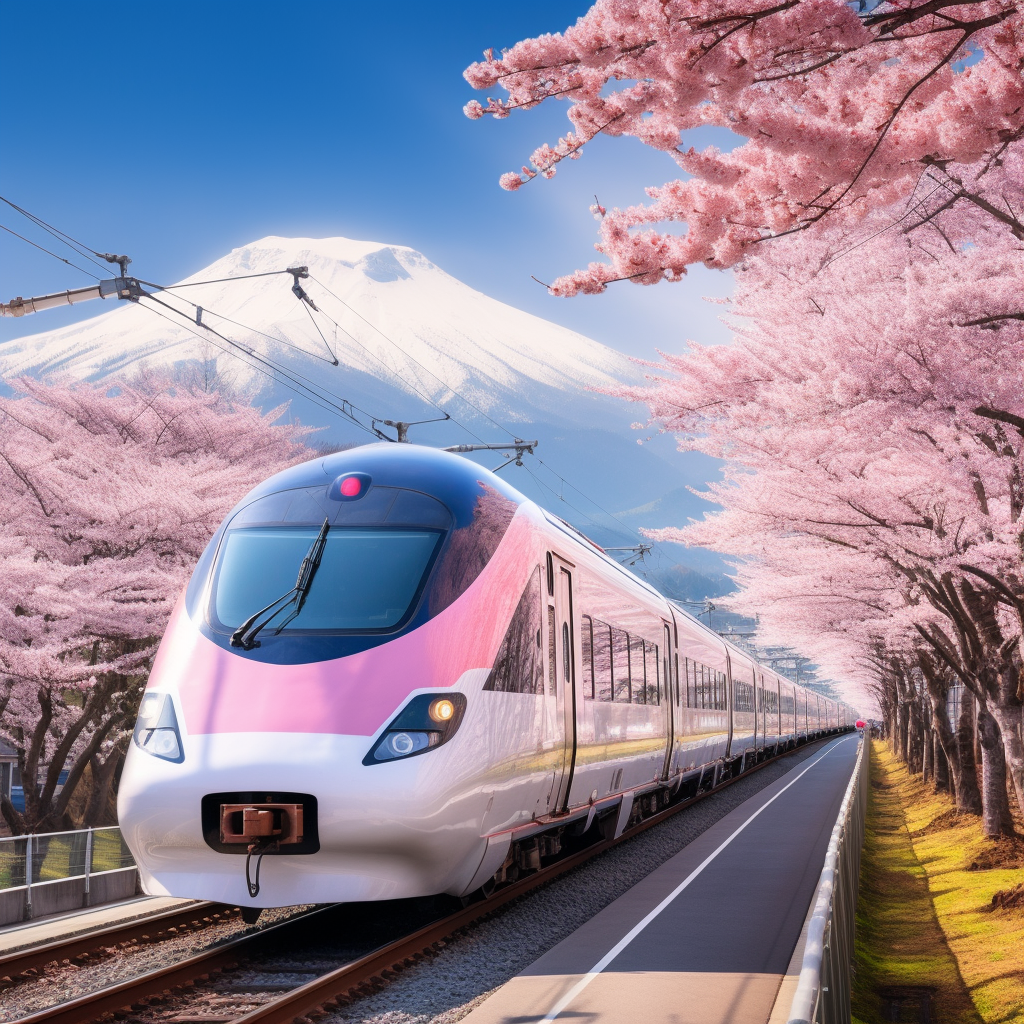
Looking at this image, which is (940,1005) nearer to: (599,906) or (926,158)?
(599,906)

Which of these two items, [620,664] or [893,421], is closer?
[893,421]

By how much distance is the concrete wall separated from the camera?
10.1 meters

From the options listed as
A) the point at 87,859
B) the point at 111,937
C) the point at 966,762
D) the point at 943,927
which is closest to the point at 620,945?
the point at 111,937

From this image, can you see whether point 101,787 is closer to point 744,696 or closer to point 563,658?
point 744,696

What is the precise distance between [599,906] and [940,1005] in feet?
10.1

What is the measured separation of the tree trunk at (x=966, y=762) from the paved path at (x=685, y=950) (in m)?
10.5

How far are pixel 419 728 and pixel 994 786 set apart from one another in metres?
14.9

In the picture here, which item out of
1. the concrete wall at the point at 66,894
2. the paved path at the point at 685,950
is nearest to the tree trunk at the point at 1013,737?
the paved path at the point at 685,950

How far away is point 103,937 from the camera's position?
853 centimetres

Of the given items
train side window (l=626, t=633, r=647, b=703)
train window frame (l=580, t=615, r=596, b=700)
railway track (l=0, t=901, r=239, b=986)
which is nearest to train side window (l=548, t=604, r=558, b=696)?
train window frame (l=580, t=615, r=596, b=700)

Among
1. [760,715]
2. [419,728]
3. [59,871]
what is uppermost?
[419,728]

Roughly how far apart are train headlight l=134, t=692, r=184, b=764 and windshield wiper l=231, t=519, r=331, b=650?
2.03 feet

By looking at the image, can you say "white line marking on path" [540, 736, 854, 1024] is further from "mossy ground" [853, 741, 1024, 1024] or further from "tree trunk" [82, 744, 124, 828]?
"tree trunk" [82, 744, 124, 828]

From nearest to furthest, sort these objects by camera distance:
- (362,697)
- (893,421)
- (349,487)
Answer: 1. (362,697)
2. (349,487)
3. (893,421)
